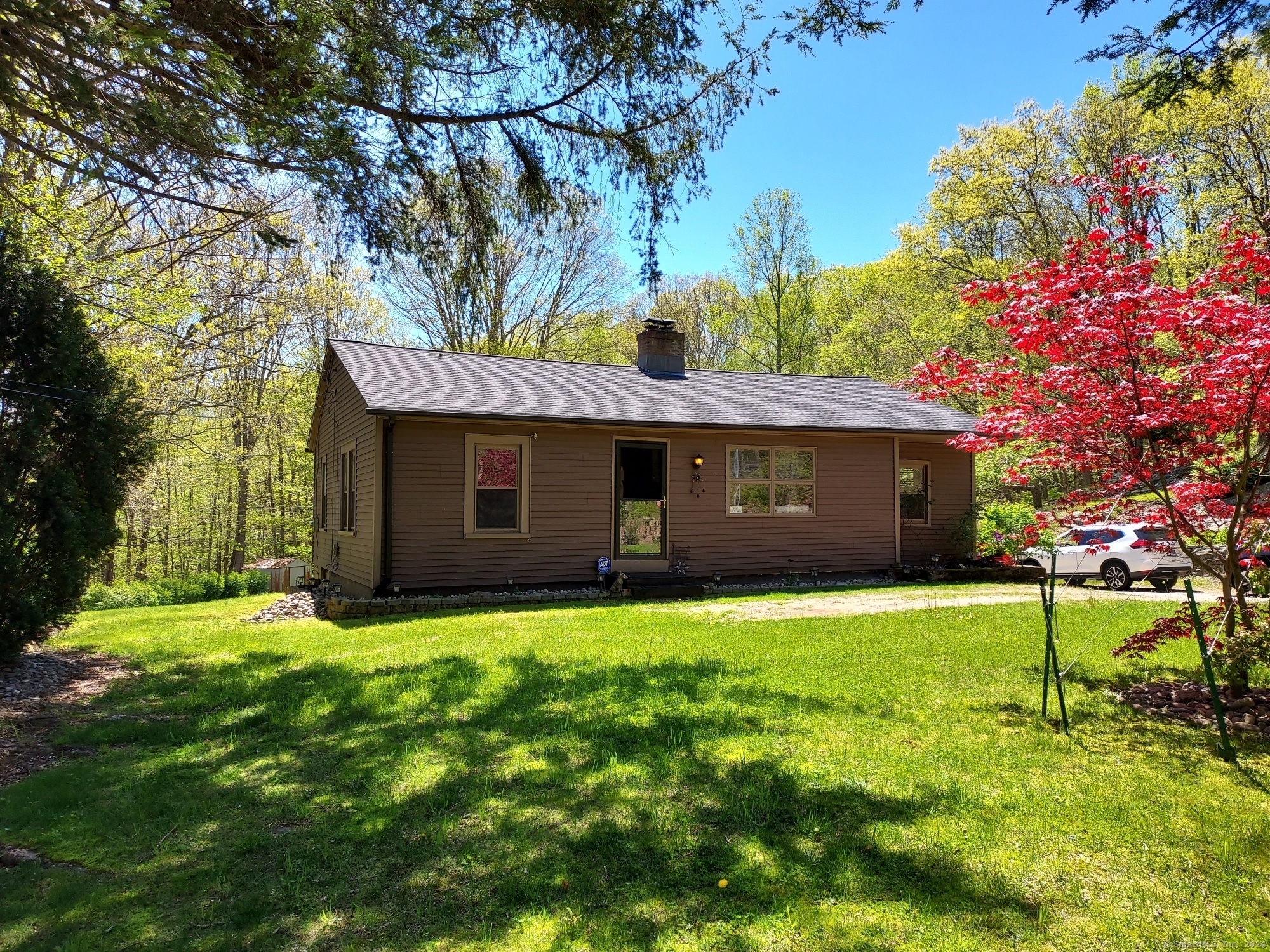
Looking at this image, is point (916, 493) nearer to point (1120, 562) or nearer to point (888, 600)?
point (1120, 562)

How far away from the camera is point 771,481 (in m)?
12.4

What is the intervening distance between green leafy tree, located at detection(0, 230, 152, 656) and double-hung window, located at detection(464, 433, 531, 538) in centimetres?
474

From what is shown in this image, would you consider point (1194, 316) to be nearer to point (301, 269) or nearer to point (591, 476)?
point (591, 476)

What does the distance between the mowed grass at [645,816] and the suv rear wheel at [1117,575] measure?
851cm

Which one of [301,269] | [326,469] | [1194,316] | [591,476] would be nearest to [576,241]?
[301,269]

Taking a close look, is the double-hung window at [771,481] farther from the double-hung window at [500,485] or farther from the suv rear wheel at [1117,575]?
the suv rear wheel at [1117,575]

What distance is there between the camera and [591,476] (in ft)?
36.6

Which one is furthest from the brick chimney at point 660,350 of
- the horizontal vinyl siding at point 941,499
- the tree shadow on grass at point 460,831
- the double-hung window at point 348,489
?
the tree shadow on grass at point 460,831

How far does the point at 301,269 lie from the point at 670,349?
9.67m

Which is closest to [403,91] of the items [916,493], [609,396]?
[609,396]

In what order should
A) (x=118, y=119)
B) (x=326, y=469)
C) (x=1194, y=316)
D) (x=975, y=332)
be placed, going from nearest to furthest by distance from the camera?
1. (x=1194, y=316)
2. (x=118, y=119)
3. (x=326, y=469)
4. (x=975, y=332)

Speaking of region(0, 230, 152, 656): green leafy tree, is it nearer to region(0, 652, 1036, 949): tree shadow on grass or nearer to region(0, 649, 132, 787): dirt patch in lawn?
region(0, 649, 132, 787): dirt patch in lawn

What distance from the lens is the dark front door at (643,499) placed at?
11.6 meters

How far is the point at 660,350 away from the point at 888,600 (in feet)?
23.8
